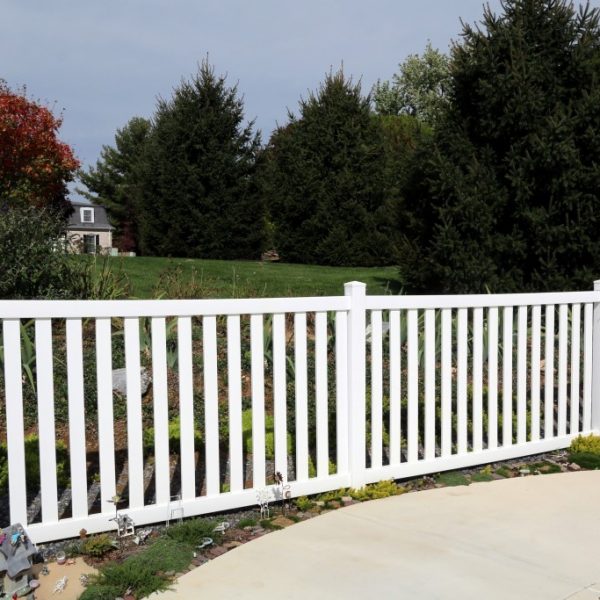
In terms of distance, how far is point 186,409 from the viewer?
348 centimetres

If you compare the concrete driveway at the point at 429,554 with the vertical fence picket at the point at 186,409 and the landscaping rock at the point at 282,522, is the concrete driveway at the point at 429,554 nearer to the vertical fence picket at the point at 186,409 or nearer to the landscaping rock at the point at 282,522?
the landscaping rock at the point at 282,522

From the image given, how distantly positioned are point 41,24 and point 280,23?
8.49 ft

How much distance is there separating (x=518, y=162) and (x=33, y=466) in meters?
6.32

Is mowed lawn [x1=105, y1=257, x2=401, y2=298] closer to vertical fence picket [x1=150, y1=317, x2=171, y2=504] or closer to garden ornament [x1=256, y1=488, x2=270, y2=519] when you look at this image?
garden ornament [x1=256, y1=488, x2=270, y2=519]

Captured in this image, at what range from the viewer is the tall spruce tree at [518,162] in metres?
7.93

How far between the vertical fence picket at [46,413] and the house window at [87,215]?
1752 inches

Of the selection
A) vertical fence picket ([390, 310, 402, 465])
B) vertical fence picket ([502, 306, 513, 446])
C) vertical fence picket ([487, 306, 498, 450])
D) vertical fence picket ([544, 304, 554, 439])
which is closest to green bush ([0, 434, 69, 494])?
vertical fence picket ([390, 310, 402, 465])

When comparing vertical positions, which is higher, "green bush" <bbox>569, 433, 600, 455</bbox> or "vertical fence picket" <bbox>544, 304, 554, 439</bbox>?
"vertical fence picket" <bbox>544, 304, 554, 439</bbox>

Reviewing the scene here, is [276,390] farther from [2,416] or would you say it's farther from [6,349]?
[2,416]

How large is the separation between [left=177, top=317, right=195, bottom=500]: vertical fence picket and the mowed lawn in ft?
13.5

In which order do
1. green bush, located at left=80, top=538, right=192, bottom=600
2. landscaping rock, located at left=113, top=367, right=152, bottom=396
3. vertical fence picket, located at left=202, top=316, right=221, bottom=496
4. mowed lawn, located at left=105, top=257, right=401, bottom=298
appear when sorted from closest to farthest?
green bush, located at left=80, top=538, right=192, bottom=600 < vertical fence picket, located at left=202, top=316, right=221, bottom=496 < landscaping rock, located at left=113, top=367, right=152, bottom=396 < mowed lawn, located at left=105, top=257, right=401, bottom=298

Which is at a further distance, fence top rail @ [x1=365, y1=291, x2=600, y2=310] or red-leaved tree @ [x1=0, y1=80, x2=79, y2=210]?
red-leaved tree @ [x1=0, y1=80, x2=79, y2=210]

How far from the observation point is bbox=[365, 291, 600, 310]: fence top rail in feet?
13.3

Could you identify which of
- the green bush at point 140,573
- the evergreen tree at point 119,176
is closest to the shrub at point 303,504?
the green bush at point 140,573
